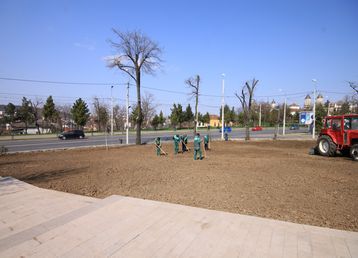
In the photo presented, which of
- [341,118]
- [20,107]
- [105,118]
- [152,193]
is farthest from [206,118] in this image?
[152,193]

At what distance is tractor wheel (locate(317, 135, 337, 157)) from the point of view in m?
14.7

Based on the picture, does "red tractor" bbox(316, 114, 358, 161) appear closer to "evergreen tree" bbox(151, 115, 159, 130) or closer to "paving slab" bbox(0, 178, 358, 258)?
"paving slab" bbox(0, 178, 358, 258)

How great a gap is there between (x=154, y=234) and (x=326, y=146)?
1446cm

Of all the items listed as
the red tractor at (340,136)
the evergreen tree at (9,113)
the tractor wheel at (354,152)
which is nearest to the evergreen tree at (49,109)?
the evergreen tree at (9,113)

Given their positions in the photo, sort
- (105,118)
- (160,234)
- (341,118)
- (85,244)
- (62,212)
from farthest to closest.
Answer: (105,118), (341,118), (62,212), (160,234), (85,244)

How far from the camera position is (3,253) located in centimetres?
381

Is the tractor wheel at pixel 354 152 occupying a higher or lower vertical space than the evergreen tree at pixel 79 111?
lower

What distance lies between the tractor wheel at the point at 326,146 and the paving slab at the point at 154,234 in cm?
1193

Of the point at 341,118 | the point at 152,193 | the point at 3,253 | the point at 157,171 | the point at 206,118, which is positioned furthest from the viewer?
the point at 206,118

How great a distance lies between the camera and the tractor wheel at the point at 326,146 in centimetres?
1467

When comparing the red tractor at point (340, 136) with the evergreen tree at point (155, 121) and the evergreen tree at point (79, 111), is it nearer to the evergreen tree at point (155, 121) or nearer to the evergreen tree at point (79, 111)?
the evergreen tree at point (79, 111)

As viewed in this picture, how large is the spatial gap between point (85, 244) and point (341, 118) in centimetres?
1490

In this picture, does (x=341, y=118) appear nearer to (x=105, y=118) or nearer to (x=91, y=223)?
(x=91, y=223)

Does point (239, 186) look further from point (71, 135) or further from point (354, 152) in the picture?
point (71, 135)
